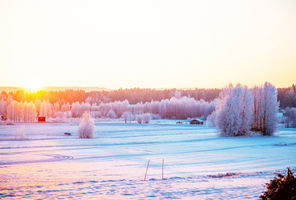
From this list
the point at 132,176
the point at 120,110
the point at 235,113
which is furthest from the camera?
the point at 120,110

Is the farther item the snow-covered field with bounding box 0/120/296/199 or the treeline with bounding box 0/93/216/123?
the treeline with bounding box 0/93/216/123

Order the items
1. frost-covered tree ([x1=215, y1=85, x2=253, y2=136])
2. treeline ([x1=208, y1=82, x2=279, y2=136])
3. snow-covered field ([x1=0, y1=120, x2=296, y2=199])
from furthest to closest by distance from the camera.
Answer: treeline ([x1=208, y1=82, x2=279, y2=136]) → frost-covered tree ([x1=215, y1=85, x2=253, y2=136]) → snow-covered field ([x1=0, y1=120, x2=296, y2=199])

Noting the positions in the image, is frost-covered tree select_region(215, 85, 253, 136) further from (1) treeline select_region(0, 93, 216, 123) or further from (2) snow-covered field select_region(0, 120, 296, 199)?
(1) treeline select_region(0, 93, 216, 123)

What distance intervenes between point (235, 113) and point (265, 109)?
8558mm

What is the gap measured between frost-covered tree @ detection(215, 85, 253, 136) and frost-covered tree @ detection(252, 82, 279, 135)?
9.82 ft

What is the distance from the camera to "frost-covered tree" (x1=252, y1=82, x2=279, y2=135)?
201 feet

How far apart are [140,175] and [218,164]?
25.5ft

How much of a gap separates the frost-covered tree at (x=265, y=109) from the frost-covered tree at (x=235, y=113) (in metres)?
2.99

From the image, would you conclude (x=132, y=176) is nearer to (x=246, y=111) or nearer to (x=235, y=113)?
(x=235, y=113)

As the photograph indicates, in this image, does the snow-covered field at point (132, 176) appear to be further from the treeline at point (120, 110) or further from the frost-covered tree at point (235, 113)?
the treeline at point (120, 110)

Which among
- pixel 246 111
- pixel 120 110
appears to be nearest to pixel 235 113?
pixel 246 111

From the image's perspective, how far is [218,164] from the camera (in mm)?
25875

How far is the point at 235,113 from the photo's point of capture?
2299 inches

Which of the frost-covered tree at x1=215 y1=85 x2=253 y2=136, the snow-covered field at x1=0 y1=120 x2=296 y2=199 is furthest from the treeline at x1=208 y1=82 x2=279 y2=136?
the snow-covered field at x1=0 y1=120 x2=296 y2=199
